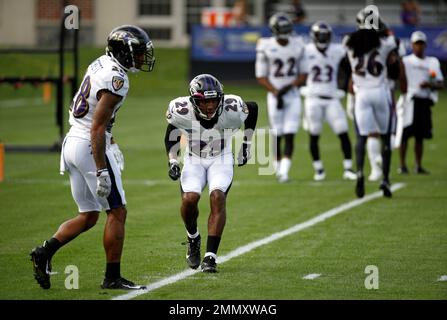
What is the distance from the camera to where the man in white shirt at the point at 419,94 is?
56.7ft

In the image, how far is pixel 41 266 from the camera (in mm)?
8711

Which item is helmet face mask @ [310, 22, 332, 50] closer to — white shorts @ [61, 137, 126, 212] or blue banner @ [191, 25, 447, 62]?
white shorts @ [61, 137, 126, 212]

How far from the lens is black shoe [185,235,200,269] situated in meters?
9.68

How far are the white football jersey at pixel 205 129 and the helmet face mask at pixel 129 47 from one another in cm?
96

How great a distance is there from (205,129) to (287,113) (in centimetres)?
697

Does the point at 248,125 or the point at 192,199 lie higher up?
the point at 248,125

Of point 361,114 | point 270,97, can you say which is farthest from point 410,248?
point 270,97

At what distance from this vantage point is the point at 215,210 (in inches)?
376

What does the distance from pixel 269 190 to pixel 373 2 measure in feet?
86.2

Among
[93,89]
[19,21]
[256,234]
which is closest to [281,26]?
[256,234]

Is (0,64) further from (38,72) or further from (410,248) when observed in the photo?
(410,248)

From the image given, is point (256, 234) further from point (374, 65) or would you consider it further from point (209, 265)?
point (374, 65)

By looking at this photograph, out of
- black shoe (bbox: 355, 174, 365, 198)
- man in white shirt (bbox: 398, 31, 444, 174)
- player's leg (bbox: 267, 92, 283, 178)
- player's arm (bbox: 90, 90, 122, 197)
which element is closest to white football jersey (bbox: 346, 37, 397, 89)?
black shoe (bbox: 355, 174, 365, 198)

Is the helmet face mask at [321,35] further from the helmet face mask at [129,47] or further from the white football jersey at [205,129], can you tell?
the helmet face mask at [129,47]
